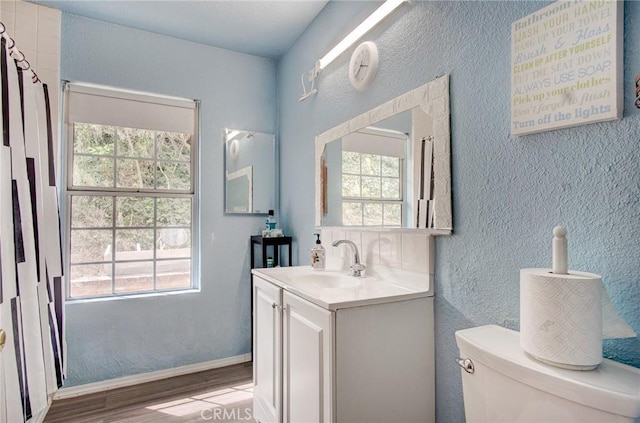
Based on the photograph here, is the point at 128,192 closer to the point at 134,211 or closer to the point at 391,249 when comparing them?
the point at 134,211

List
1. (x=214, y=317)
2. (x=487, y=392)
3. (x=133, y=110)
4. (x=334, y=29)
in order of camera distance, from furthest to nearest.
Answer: (x=214, y=317) → (x=133, y=110) → (x=334, y=29) → (x=487, y=392)

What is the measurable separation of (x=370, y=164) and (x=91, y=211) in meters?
1.99

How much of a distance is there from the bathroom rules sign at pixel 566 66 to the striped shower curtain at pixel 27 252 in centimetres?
190

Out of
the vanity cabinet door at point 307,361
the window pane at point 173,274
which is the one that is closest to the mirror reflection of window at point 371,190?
the vanity cabinet door at point 307,361

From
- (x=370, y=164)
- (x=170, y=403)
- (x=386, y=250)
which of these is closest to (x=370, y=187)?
(x=370, y=164)

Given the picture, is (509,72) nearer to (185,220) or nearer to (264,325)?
(264,325)

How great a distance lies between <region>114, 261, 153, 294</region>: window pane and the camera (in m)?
2.44

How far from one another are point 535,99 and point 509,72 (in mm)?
150

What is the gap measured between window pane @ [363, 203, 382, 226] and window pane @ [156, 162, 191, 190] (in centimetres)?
159

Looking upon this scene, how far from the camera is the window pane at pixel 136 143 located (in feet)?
8.05

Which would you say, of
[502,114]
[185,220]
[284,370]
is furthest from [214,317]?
[502,114]

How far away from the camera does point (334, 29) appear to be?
2084 mm

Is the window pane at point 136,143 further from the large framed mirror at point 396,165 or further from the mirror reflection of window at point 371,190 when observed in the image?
the mirror reflection of window at point 371,190

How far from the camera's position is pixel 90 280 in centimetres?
236
